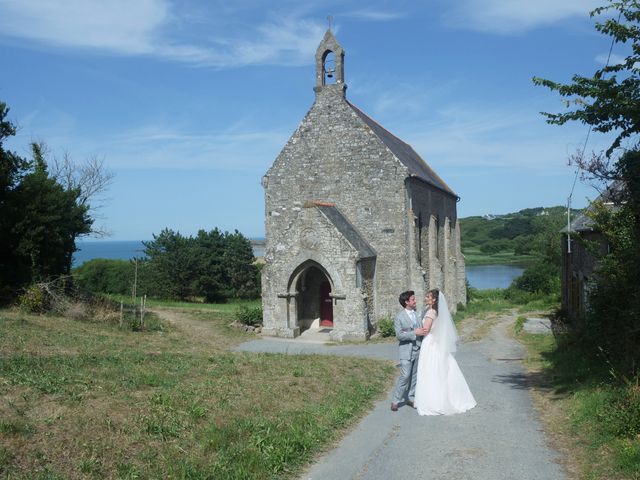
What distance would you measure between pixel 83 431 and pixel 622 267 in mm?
10049

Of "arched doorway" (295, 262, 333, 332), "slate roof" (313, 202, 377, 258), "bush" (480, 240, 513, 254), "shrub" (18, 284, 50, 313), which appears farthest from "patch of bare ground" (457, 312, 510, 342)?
"bush" (480, 240, 513, 254)

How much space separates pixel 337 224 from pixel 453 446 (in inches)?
572

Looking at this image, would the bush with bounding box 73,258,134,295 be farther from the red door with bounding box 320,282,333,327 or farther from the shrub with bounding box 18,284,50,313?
the red door with bounding box 320,282,333,327

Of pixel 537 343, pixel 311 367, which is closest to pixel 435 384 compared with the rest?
pixel 311 367

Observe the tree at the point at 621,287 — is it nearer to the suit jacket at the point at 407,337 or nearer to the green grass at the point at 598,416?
the green grass at the point at 598,416

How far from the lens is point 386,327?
21422mm

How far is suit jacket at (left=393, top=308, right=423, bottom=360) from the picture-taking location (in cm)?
952

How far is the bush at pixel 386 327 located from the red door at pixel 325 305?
254cm

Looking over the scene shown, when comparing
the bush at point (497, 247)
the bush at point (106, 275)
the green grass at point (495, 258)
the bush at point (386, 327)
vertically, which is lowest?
the bush at point (386, 327)

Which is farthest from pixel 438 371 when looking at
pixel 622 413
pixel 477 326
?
pixel 477 326

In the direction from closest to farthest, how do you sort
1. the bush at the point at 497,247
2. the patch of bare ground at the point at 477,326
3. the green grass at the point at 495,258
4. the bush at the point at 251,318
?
the patch of bare ground at the point at 477,326 < the bush at the point at 251,318 < the green grass at the point at 495,258 < the bush at the point at 497,247

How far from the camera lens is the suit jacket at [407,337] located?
952 centimetres

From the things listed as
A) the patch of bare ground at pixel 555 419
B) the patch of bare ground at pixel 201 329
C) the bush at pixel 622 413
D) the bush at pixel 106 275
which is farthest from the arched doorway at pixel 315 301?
the bush at pixel 106 275

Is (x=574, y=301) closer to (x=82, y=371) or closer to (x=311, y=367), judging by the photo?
(x=311, y=367)
